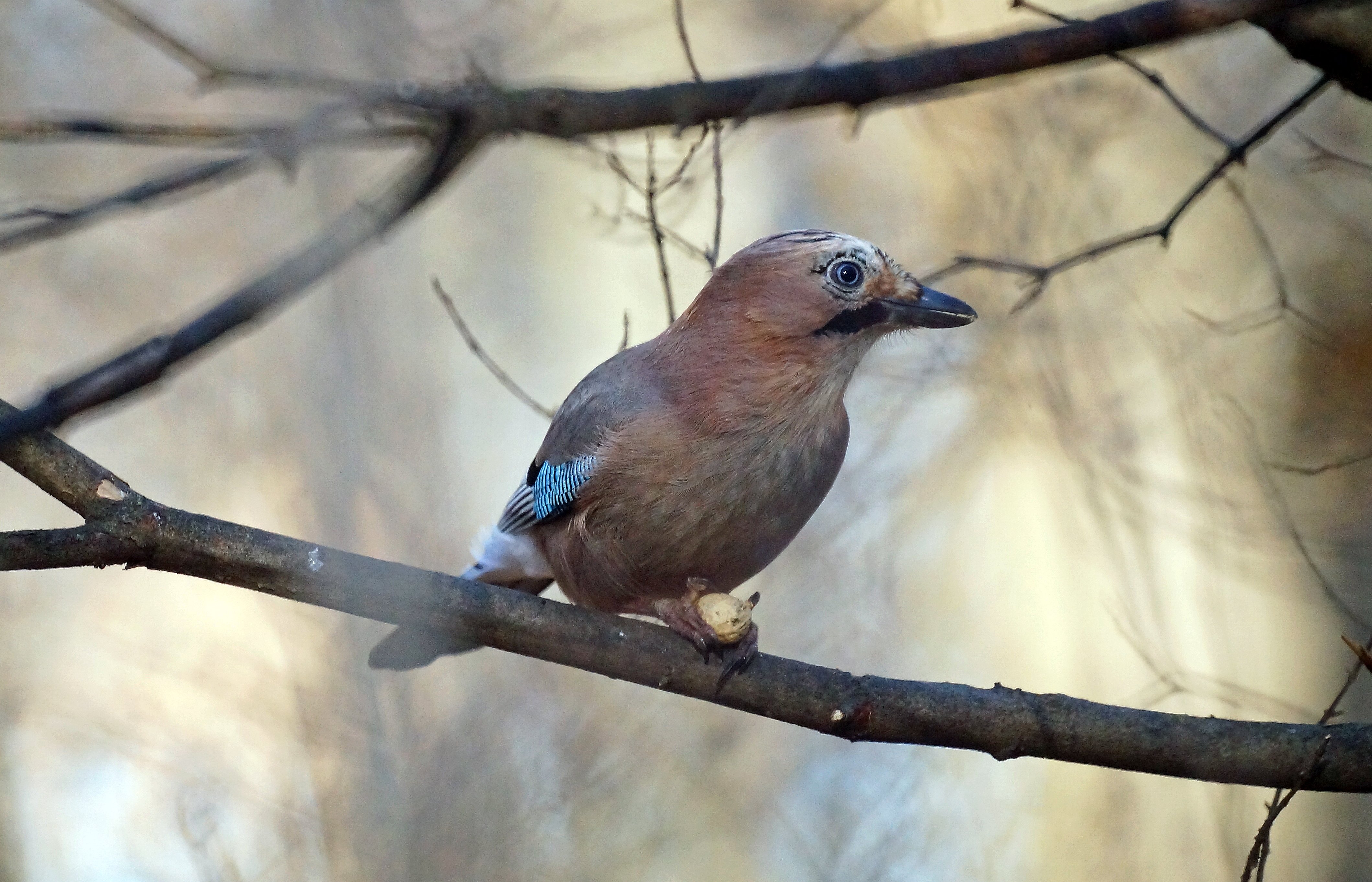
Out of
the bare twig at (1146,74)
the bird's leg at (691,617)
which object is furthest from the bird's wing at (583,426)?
the bare twig at (1146,74)

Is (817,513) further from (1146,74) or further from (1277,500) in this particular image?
(1146,74)

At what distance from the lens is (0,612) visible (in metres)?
4.84

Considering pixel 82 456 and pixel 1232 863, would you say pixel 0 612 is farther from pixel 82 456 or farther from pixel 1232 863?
pixel 1232 863

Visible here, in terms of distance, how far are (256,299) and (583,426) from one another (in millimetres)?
1028

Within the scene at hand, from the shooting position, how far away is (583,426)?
3051mm

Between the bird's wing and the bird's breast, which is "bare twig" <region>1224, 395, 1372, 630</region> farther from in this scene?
the bird's wing

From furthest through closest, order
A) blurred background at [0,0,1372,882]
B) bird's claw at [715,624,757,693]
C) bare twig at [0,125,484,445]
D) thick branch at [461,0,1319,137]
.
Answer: blurred background at [0,0,1372,882] < bird's claw at [715,624,757,693] < thick branch at [461,0,1319,137] < bare twig at [0,125,484,445]

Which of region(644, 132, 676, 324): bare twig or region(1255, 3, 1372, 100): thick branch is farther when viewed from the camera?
region(644, 132, 676, 324): bare twig

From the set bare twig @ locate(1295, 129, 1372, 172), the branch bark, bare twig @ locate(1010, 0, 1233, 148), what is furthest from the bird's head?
bare twig @ locate(1295, 129, 1372, 172)

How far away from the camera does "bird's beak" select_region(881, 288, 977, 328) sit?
279cm

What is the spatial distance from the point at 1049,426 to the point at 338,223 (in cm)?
397

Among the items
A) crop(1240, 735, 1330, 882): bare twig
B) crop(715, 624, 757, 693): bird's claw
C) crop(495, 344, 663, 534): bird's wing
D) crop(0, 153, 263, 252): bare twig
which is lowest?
crop(1240, 735, 1330, 882): bare twig

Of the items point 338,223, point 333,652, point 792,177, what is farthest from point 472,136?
point 792,177

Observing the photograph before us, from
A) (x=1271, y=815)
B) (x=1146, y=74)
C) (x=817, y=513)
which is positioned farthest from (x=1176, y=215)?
(x=817, y=513)
